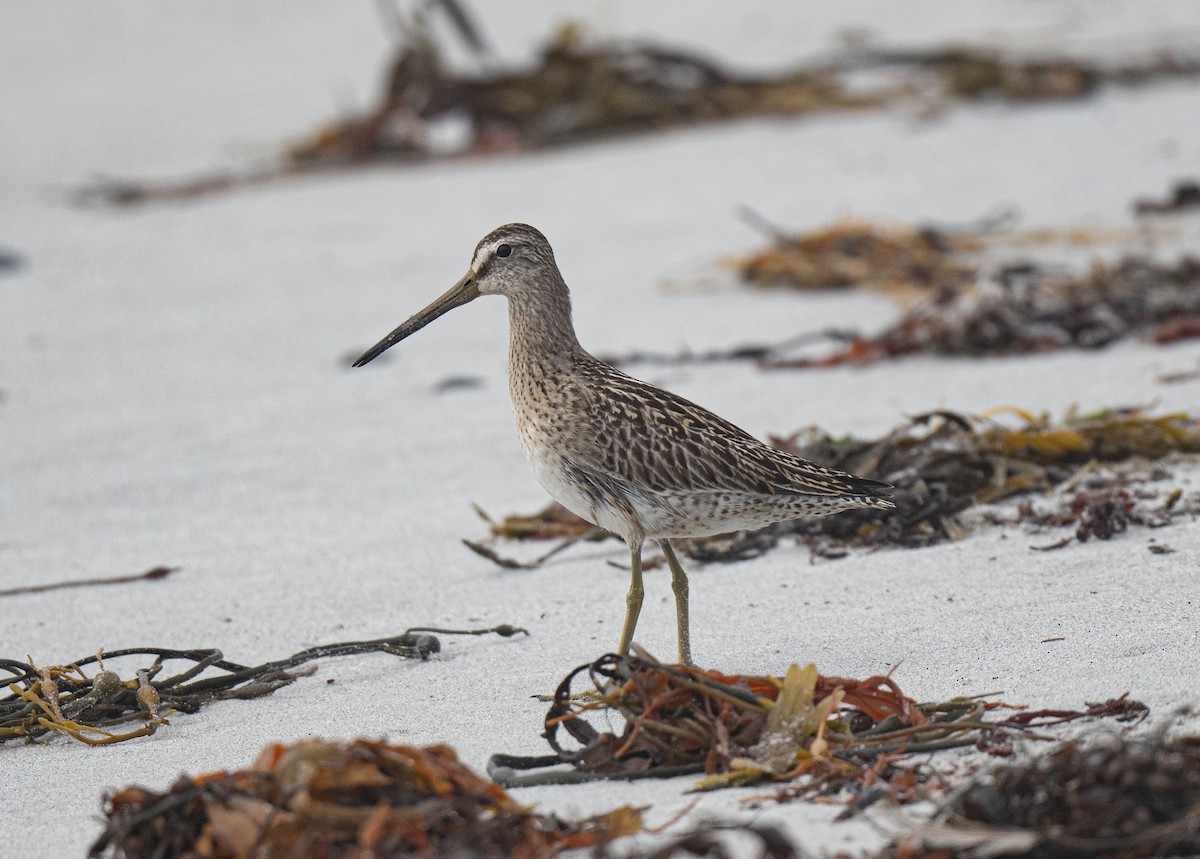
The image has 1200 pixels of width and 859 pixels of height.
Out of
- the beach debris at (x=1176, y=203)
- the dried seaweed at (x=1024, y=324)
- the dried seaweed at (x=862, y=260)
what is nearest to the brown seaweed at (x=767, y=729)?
the dried seaweed at (x=1024, y=324)

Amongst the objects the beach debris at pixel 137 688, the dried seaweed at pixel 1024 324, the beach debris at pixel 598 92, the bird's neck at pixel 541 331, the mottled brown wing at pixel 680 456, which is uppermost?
the beach debris at pixel 598 92

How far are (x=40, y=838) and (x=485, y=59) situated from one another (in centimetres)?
856

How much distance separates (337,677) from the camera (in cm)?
381

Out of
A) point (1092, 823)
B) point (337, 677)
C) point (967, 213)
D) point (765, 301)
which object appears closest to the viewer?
point (1092, 823)

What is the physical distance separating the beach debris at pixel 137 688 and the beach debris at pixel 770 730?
2.71 feet

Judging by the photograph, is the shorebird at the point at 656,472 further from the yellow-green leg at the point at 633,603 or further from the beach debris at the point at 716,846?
the beach debris at the point at 716,846

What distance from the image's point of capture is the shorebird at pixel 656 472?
384cm

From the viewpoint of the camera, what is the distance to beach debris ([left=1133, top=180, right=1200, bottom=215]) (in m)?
7.80

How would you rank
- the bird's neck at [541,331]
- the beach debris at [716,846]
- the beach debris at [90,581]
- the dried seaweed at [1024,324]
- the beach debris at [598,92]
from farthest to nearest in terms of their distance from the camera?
the beach debris at [598,92] < the dried seaweed at [1024,324] < the beach debris at [90,581] < the bird's neck at [541,331] < the beach debris at [716,846]

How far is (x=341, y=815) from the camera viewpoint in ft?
8.67

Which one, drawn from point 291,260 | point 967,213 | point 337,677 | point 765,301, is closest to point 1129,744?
point 337,677

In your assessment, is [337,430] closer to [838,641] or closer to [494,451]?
[494,451]

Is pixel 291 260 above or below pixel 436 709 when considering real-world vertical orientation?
above

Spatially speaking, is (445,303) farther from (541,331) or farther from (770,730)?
(770,730)
